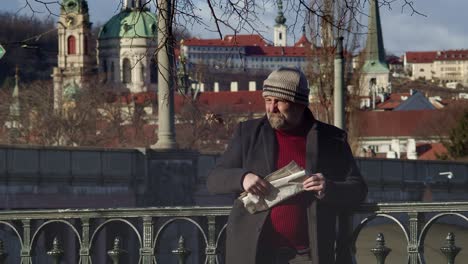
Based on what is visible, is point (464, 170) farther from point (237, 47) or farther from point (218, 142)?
point (237, 47)

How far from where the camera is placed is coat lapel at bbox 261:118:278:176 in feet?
31.9

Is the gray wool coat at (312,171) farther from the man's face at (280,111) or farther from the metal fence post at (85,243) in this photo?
the metal fence post at (85,243)

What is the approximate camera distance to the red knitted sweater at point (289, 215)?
974cm

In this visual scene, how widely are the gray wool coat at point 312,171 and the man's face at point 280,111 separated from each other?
3.7 inches

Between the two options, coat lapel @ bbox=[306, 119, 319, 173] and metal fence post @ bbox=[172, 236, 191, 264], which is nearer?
coat lapel @ bbox=[306, 119, 319, 173]

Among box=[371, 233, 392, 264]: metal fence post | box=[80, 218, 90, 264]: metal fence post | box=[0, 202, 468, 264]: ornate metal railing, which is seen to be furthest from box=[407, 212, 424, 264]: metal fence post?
box=[80, 218, 90, 264]: metal fence post

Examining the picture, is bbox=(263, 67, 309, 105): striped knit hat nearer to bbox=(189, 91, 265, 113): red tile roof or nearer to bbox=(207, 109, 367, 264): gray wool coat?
bbox=(207, 109, 367, 264): gray wool coat

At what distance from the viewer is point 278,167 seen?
9.78m

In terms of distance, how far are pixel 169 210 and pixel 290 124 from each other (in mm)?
2341

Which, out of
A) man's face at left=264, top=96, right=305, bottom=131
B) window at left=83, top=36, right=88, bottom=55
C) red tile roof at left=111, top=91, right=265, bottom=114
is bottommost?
man's face at left=264, top=96, right=305, bottom=131

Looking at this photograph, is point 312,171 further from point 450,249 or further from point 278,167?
point 450,249

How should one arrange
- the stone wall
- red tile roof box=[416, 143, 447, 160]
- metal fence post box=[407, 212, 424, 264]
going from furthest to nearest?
red tile roof box=[416, 143, 447, 160]
the stone wall
metal fence post box=[407, 212, 424, 264]

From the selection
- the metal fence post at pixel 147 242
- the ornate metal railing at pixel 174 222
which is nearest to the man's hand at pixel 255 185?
the ornate metal railing at pixel 174 222

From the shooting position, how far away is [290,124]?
969cm
